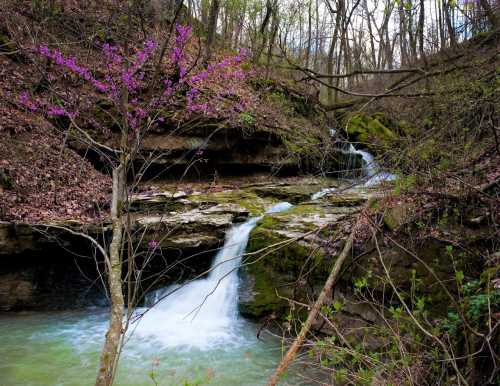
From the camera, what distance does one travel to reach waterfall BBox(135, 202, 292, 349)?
6070 millimetres

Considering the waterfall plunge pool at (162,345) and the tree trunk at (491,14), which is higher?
the tree trunk at (491,14)

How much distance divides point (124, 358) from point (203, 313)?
1.86 m

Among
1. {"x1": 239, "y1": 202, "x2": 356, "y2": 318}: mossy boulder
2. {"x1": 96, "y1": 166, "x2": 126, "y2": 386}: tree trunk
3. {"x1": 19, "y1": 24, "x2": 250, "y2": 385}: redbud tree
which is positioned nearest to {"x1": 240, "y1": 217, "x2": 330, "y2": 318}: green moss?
{"x1": 239, "y1": 202, "x2": 356, "y2": 318}: mossy boulder

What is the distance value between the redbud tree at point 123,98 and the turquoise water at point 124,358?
18.6 inches

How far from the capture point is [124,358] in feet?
17.4

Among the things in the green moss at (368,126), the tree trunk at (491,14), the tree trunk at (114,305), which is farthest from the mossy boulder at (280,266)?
the green moss at (368,126)

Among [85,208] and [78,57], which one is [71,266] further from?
[78,57]

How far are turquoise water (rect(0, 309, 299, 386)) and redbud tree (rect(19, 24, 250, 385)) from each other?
47 centimetres

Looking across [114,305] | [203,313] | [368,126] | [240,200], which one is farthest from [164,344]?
[368,126]

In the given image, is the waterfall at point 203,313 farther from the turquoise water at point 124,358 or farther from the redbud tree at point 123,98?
the redbud tree at point 123,98

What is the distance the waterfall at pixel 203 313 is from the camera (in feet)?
19.9

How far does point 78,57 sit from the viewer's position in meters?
11.4

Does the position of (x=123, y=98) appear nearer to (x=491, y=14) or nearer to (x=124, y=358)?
(x=124, y=358)

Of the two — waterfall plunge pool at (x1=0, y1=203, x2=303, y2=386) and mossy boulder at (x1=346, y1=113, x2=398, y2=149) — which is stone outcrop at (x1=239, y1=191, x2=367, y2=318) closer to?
waterfall plunge pool at (x1=0, y1=203, x2=303, y2=386)
